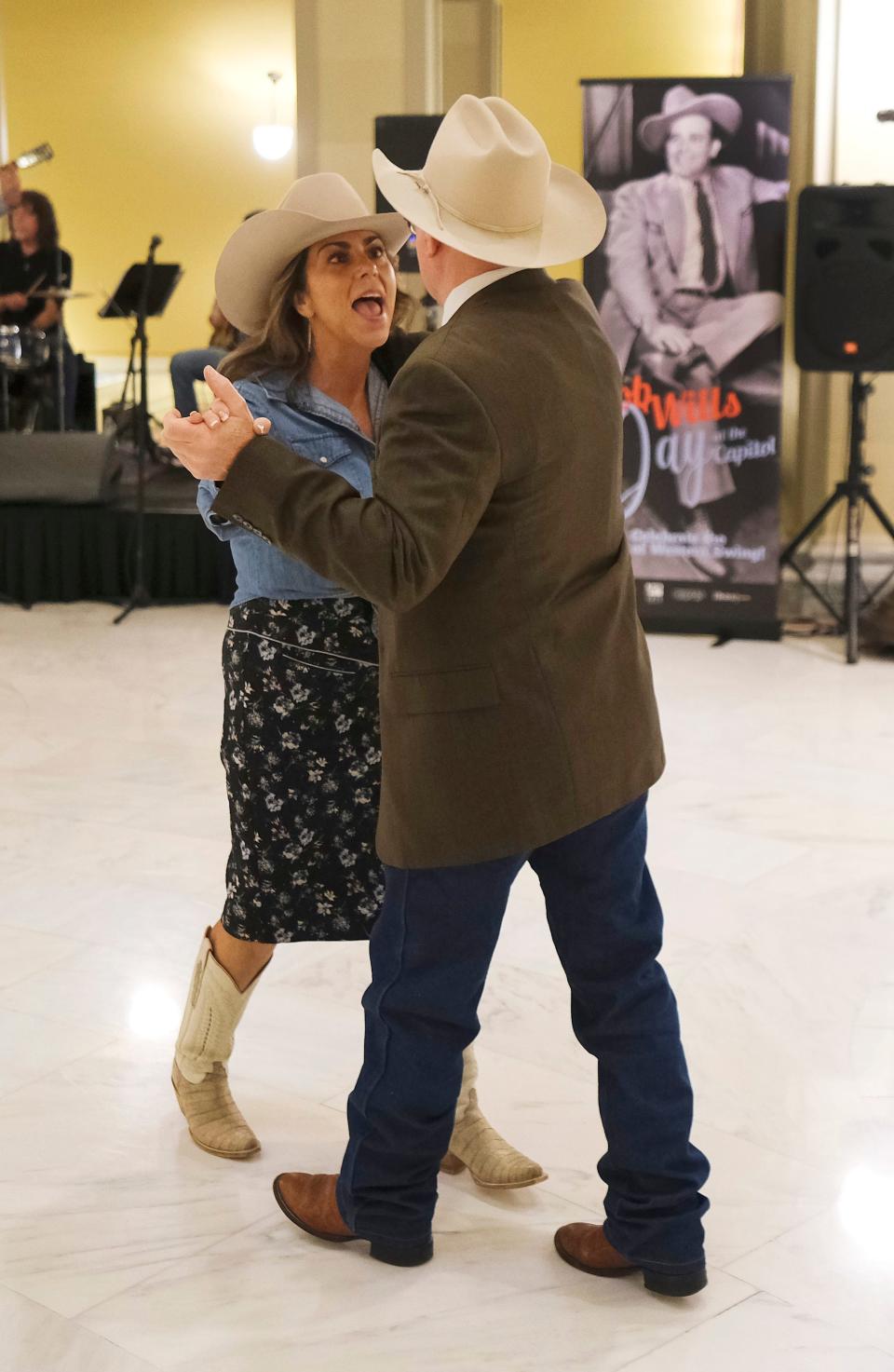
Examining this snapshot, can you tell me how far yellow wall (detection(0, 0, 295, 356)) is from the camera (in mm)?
12531

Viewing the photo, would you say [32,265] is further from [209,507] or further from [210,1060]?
[209,507]

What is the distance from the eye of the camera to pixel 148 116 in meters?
12.7

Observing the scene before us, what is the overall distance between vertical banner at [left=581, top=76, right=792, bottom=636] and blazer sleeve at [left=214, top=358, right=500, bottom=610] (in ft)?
14.0

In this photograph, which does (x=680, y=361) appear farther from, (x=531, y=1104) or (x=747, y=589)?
(x=531, y=1104)

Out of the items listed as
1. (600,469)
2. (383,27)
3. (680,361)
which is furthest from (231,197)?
(600,469)

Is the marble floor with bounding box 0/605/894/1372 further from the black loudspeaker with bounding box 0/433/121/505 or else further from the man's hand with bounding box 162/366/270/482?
the black loudspeaker with bounding box 0/433/121/505

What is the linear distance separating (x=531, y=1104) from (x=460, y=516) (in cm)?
123

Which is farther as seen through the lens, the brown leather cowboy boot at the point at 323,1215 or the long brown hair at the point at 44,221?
the long brown hair at the point at 44,221

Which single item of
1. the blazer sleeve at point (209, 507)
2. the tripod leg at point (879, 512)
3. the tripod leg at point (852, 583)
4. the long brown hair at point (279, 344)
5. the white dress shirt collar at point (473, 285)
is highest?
the white dress shirt collar at point (473, 285)

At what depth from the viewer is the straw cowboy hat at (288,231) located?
2154 mm

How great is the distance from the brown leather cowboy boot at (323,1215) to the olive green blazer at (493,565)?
0.56 metres

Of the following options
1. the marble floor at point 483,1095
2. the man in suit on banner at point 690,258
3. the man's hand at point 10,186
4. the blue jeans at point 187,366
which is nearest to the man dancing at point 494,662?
the marble floor at point 483,1095

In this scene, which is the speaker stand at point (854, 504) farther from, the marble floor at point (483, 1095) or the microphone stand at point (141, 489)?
the microphone stand at point (141, 489)

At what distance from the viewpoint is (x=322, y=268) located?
2205 millimetres
